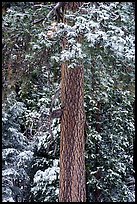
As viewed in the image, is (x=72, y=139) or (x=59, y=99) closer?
(x=72, y=139)

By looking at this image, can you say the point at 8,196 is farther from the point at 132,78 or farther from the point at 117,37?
the point at 117,37

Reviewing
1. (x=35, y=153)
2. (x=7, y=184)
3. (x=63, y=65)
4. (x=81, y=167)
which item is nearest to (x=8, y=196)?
(x=7, y=184)

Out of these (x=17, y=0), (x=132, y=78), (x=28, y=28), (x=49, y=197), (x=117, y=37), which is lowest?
(x=49, y=197)

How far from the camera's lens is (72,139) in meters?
5.55

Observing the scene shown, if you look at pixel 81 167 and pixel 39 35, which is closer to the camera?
pixel 39 35

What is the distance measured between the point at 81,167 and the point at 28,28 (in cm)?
223

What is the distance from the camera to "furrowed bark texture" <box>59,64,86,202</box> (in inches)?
216

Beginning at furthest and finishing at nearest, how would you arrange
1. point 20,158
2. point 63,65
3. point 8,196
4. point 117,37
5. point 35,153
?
point 35,153
point 20,158
point 8,196
point 63,65
point 117,37

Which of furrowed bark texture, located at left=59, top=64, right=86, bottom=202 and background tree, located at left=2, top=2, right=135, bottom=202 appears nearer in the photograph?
background tree, located at left=2, top=2, right=135, bottom=202

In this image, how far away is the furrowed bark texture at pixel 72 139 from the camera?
18.0ft

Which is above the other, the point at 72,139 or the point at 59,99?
the point at 59,99

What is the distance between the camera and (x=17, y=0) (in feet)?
17.9

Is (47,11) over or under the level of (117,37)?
over

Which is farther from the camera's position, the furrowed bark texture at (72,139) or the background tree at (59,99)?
the furrowed bark texture at (72,139)
